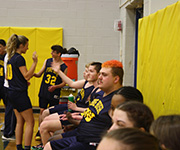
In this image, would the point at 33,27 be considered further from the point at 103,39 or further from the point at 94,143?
the point at 94,143

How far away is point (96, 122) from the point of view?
242 cm

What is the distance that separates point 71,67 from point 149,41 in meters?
1.96

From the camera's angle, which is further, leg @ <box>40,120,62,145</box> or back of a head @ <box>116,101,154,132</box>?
leg @ <box>40,120,62,145</box>

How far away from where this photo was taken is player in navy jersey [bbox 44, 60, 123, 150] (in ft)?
7.80

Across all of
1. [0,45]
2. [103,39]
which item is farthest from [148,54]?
[103,39]

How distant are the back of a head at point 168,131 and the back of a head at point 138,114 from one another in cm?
26

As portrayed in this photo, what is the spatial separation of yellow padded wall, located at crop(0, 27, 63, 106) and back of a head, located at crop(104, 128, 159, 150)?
6058mm

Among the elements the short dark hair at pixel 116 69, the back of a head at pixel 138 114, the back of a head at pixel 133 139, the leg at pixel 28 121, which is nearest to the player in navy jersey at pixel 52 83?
the leg at pixel 28 121

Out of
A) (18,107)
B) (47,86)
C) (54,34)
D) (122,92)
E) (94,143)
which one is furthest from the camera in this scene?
(54,34)

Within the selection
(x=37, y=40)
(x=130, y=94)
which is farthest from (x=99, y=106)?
(x=37, y=40)

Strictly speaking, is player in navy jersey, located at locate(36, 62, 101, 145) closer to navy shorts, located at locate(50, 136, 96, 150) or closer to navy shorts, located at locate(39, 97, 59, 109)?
navy shorts, located at locate(50, 136, 96, 150)

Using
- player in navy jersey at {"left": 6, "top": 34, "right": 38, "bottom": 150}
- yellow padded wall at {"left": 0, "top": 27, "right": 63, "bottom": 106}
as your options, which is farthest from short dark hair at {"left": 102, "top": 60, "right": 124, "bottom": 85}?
yellow padded wall at {"left": 0, "top": 27, "right": 63, "bottom": 106}

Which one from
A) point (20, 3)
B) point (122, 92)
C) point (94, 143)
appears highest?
point (20, 3)

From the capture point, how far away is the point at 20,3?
6.98 m
